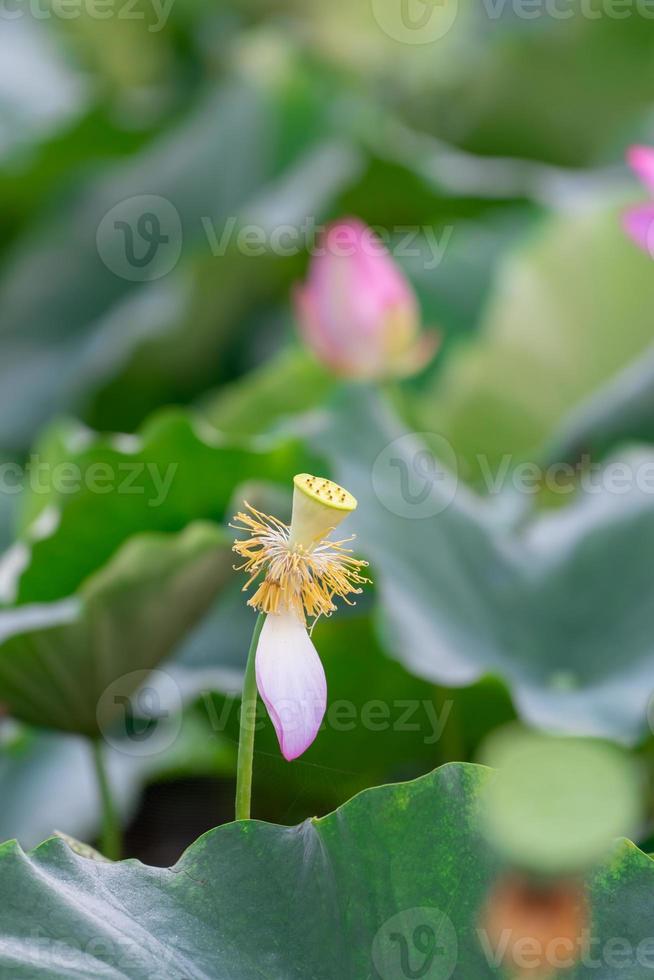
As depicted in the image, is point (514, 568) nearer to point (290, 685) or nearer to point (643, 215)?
point (643, 215)

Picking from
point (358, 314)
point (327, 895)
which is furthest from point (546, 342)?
point (327, 895)

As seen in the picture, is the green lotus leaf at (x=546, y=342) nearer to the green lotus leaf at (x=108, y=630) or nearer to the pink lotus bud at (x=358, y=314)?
the pink lotus bud at (x=358, y=314)

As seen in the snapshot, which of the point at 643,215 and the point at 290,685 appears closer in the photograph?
the point at 290,685

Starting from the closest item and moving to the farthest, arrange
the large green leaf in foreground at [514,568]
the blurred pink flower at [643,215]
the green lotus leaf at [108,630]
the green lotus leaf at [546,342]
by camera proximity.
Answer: the blurred pink flower at [643,215] → the green lotus leaf at [108,630] → the large green leaf in foreground at [514,568] → the green lotus leaf at [546,342]

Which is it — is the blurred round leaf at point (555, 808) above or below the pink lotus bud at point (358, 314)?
below

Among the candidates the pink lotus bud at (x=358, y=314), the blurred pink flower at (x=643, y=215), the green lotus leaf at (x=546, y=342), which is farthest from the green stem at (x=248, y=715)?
the green lotus leaf at (x=546, y=342)

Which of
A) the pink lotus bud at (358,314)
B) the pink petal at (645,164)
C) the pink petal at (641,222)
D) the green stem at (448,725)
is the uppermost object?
the pink petal at (645,164)
